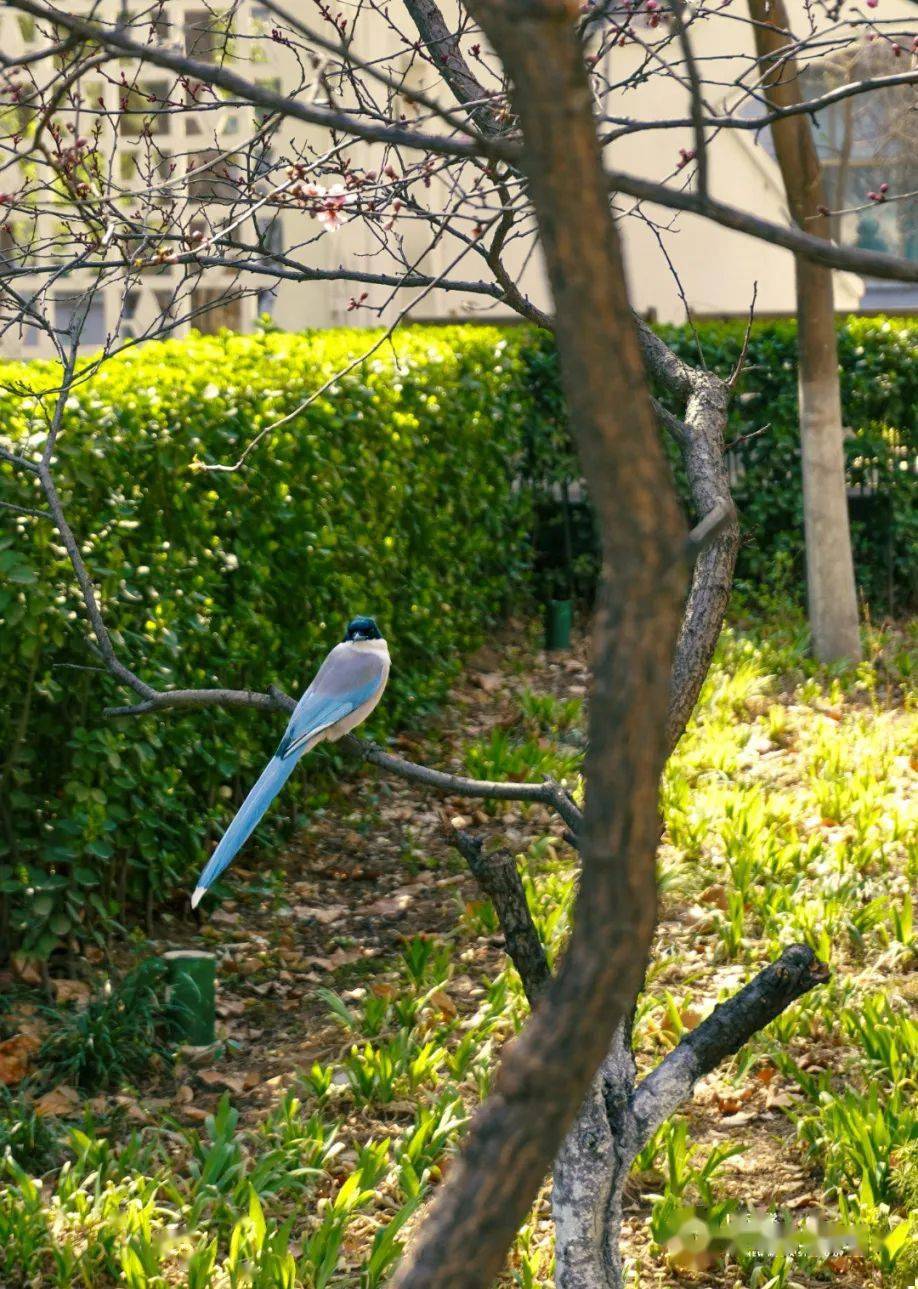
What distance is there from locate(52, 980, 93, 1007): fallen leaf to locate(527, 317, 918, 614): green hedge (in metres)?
5.95

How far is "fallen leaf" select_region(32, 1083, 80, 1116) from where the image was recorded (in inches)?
159

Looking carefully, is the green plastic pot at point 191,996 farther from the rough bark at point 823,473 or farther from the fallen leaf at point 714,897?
the rough bark at point 823,473

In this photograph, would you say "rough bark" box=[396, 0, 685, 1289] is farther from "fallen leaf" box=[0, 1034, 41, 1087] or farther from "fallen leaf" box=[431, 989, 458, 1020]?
"fallen leaf" box=[431, 989, 458, 1020]

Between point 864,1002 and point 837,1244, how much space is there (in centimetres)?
107

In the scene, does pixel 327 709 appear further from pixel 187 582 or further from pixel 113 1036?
pixel 187 582

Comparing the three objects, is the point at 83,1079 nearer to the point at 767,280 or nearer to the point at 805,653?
the point at 805,653

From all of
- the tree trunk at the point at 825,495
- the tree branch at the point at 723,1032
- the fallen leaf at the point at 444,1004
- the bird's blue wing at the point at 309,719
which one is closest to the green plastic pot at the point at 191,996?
the bird's blue wing at the point at 309,719

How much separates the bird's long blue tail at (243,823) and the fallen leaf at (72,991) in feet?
4.57

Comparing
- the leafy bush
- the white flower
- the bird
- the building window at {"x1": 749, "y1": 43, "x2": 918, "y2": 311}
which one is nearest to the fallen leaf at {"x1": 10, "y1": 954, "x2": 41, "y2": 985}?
the leafy bush

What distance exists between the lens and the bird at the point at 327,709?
350 centimetres

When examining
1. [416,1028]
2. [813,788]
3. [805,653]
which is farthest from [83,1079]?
[805,653]

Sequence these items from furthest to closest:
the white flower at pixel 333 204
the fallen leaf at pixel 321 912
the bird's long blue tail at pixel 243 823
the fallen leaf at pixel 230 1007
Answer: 1. the fallen leaf at pixel 321 912
2. the fallen leaf at pixel 230 1007
3. the bird's long blue tail at pixel 243 823
4. the white flower at pixel 333 204

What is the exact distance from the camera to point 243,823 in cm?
339

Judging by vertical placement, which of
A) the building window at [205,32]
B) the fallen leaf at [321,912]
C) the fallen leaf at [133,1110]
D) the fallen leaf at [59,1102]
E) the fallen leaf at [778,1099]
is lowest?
the fallen leaf at [778,1099]
